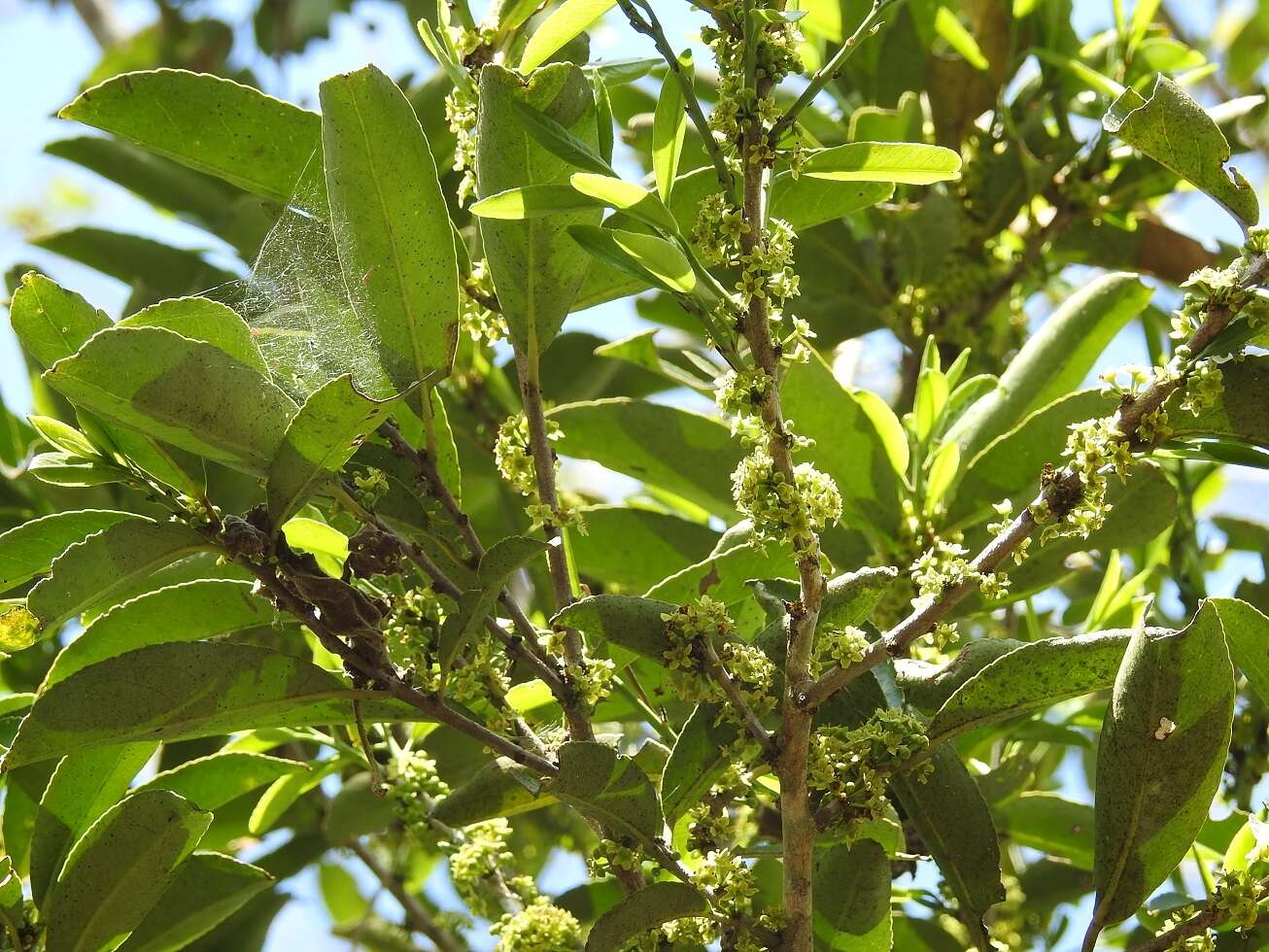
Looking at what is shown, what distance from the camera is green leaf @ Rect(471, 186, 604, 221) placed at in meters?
0.90

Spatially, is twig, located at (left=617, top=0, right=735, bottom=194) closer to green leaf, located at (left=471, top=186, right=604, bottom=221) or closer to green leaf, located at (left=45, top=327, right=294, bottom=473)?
green leaf, located at (left=471, top=186, right=604, bottom=221)

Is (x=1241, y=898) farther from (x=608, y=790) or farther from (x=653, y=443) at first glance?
(x=653, y=443)

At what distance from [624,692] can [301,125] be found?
0.61 metres

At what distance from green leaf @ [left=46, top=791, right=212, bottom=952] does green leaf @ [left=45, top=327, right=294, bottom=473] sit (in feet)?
1.23

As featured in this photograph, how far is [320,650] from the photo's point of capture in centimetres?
146

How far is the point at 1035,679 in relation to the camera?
1032 mm

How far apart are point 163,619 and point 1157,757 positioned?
2.65 feet

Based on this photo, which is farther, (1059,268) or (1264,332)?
(1059,268)

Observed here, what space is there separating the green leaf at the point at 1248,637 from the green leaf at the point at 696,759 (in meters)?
0.44

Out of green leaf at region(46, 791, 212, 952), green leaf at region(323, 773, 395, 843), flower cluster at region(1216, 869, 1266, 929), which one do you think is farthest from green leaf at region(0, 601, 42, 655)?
flower cluster at region(1216, 869, 1266, 929)

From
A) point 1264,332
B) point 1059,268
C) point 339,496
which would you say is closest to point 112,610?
point 339,496

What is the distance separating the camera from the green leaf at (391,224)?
0.97m

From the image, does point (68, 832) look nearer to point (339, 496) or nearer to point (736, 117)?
point (339, 496)

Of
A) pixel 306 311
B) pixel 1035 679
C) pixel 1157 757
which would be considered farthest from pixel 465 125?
pixel 1157 757
